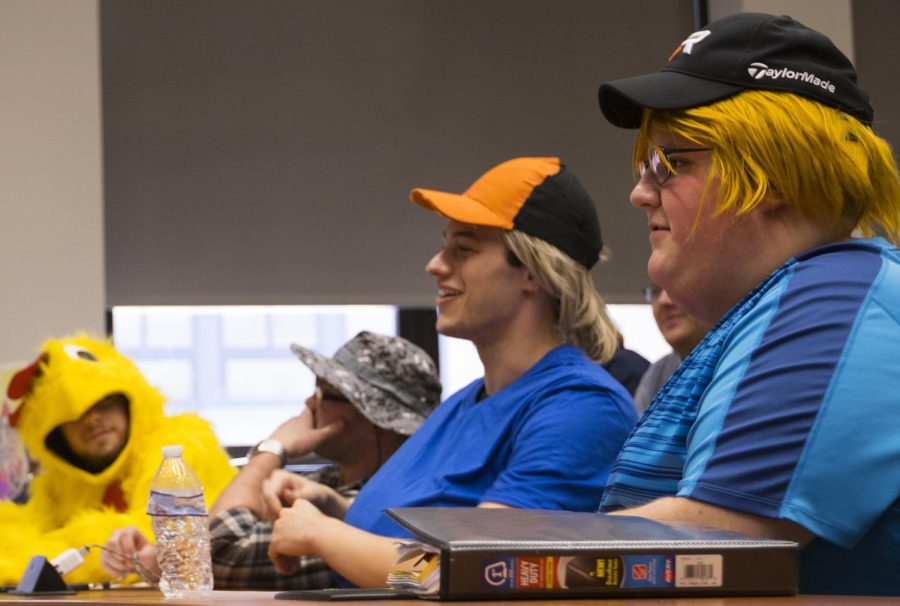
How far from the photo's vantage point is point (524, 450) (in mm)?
1793

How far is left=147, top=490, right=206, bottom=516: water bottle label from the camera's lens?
1768 mm

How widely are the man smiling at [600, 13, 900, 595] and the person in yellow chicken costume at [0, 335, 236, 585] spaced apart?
1.71 meters

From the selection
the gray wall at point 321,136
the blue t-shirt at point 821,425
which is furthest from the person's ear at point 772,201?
the gray wall at point 321,136

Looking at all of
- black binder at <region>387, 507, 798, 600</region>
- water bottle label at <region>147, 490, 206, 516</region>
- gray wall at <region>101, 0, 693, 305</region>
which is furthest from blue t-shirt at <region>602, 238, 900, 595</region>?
gray wall at <region>101, 0, 693, 305</region>

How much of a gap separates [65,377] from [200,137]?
182 centimetres

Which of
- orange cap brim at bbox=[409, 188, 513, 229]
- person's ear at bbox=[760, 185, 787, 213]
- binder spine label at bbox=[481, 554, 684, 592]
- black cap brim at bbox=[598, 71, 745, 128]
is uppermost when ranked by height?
black cap brim at bbox=[598, 71, 745, 128]

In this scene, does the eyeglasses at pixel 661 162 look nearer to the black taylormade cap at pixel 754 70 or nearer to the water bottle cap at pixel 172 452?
the black taylormade cap at pixel 754 70

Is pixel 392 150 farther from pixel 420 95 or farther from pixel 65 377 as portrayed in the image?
pixel 65 377

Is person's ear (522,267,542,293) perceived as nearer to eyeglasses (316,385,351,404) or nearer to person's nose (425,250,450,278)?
person's nose (425,250,450,278)

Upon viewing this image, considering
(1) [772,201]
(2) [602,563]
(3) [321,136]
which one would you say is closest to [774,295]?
(1) [772,201]

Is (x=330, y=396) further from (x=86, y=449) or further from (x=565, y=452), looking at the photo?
(x=565, y=452)

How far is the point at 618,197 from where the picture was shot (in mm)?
4676

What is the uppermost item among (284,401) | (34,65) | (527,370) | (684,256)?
(34,65)

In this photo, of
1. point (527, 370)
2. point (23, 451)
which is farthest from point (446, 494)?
point (23, 451)
